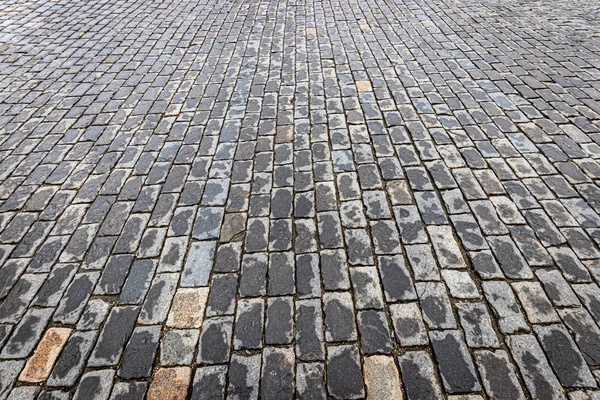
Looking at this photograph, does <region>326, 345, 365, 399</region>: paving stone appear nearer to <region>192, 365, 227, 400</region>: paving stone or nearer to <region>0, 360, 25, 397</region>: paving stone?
<region>192, 365, 227, 400</region>: paving stone

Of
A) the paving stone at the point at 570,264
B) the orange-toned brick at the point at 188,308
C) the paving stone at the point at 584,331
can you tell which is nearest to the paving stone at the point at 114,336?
the orange-toned brick at the point at 188,308

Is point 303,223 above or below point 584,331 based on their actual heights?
above

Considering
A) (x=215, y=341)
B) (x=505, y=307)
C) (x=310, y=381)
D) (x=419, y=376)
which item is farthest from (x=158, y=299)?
(x=505, y=307)

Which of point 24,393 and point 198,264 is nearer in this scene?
point 24,393

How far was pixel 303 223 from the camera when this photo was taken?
3.43 meters

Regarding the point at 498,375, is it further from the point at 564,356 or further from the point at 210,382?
the point at 210,382

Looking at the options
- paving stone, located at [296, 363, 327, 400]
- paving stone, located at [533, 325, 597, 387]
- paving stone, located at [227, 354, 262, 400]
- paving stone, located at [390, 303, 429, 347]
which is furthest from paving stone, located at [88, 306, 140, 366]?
paving stone, located at [533, 325, 597, 387]

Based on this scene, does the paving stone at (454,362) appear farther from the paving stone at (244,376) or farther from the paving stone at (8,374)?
the paving stone at (8,374)

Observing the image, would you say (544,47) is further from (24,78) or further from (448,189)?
(24,78)

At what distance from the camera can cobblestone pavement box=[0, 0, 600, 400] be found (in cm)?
246

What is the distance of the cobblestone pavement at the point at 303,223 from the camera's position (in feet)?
8.07

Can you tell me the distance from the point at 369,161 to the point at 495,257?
1.66 m

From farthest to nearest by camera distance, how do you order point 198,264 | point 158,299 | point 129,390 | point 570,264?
point 198,264 → point 570,264 → point 158,299 → point 129,390

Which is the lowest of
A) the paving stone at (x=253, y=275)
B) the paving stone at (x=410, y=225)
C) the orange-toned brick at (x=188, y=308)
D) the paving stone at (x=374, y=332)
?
the paving stone at (x=374, y=332)
